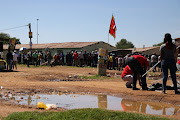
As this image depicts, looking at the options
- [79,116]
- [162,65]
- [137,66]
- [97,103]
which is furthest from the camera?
[137,66]

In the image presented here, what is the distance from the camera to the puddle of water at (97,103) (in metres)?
7.30

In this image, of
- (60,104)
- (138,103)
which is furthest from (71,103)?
(138,103)

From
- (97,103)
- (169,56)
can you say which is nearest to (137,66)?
(169,56)

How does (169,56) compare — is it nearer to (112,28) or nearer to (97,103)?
(97,103)

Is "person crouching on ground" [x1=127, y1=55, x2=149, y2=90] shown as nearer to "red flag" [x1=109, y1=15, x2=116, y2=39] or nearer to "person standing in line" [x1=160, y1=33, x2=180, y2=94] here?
"person standing in line" [x1=160, y1=33, x2=180, y2=94]

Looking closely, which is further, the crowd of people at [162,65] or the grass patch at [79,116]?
the crowd of people at [162,65]

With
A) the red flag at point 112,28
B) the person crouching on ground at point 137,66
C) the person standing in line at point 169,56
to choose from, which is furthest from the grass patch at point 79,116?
the red flag at point 112,28

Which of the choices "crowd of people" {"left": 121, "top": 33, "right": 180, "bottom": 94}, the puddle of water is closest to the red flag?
"crowd of people" {"left": 121, "top": 33, "right": 180, "bottom": 94}

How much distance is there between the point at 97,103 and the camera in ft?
26.2

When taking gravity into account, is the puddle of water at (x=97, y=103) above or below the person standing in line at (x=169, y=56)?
below

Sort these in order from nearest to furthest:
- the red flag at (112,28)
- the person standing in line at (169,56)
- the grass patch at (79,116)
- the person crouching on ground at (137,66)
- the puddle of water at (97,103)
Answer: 1. the grass patch at (79,116)
2. the puddle of water at (97,103)
3. the person standing in line at (169,56)
4. the person crouching on ground at (137,66)
5. the red flag at (112,28)

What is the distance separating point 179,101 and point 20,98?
4.89 metres

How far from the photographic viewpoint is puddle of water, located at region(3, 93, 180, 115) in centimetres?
730

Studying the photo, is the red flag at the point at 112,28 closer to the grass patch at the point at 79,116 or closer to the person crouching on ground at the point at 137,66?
the person crouching on ground at the point at 137,66
